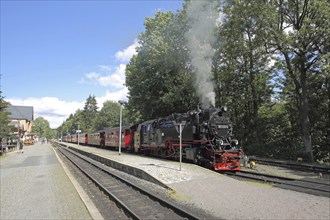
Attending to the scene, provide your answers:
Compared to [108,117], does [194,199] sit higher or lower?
lower

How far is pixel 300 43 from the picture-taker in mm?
18344

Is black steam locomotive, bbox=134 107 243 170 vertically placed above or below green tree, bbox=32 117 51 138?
below

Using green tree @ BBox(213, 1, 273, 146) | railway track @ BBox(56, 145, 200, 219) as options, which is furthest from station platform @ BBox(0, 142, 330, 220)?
green tree @ BBox(213, 1, 273, 146)

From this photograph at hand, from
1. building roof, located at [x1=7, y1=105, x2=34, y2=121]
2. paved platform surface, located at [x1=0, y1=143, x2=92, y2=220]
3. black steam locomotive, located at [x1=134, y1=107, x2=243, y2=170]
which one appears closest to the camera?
paved platform surface, located at [x1=0, y1=143, x2=92, y2=220]

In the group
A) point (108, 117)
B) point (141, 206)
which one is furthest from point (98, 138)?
point (108, 117)

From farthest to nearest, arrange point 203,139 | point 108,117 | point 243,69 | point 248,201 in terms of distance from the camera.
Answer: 1. point 108,117
2. point 243,69
3. point 203,139
4. point 248,201

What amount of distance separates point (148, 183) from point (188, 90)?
17434 millimetres

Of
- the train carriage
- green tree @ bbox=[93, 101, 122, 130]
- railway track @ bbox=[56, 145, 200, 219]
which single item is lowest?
railway track @ bbox=[56, 145, 200, 219]

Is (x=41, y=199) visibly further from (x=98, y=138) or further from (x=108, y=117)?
(x=108, y=117)

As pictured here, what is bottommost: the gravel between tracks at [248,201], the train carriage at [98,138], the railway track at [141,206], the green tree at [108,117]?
the railway track at [141,206]

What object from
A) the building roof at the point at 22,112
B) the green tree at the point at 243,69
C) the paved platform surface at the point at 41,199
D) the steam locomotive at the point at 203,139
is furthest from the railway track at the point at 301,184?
the building roof at the point at 22,112

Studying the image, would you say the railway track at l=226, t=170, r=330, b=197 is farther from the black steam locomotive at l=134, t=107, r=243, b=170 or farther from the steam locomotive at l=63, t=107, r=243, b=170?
the steam locomotive at l=63, t=107, r=243, b=170

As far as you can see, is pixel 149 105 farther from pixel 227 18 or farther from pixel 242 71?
pixel 227 18

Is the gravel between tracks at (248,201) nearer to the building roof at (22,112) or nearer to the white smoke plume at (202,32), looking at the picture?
the white smoke plume at (202,32)
